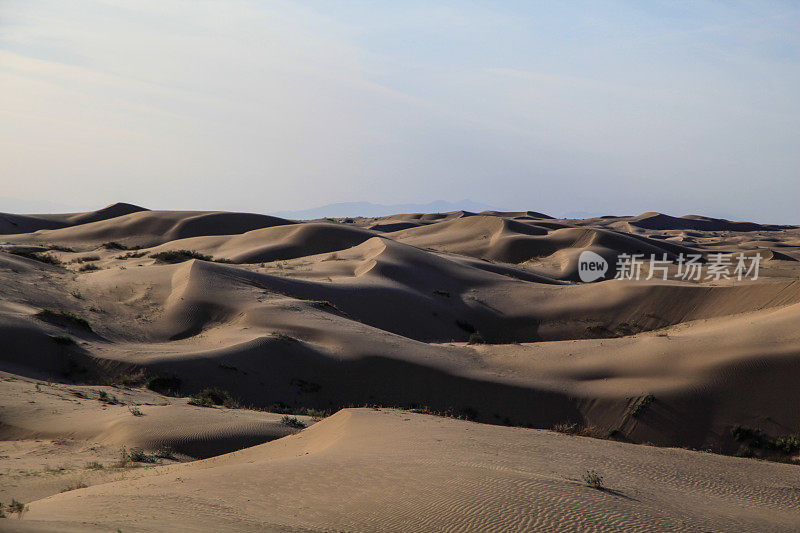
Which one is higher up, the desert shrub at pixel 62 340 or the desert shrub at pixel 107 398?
the desert shrub at pixel 62 340

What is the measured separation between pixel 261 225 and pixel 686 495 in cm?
5594

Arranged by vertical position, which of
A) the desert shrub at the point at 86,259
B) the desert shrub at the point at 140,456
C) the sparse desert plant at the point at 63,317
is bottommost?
the desert shrub at the point at 140,456

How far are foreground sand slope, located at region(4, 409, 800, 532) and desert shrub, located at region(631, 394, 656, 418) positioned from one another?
3.98 metres

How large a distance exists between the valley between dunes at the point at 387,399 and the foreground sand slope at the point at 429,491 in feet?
0.13

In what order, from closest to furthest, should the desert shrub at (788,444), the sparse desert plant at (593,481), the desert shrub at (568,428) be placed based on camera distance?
1. the sparse desert plant at (593,481)
2. the desert shrub at (788,444)
3. the desert shrub at (568,428)

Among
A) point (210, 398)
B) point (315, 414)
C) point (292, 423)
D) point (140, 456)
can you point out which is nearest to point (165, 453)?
point (140, 456)

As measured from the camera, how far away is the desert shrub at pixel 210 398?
45.2ft

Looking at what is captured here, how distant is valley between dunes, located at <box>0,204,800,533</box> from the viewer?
6688 mm

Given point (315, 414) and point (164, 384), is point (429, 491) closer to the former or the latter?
point (315, 414)

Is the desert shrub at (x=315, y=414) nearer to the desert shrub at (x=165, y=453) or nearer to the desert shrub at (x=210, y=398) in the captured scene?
the desert shrub at (x=210, y=398)

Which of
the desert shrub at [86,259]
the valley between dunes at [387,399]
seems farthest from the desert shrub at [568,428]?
the desert shrub at [86,259]

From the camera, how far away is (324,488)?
7047 mm

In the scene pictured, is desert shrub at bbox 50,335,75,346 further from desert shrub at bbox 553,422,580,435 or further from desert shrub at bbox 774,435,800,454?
desert shrub at bbox 774,435,800,454

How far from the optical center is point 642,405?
50.5ft
